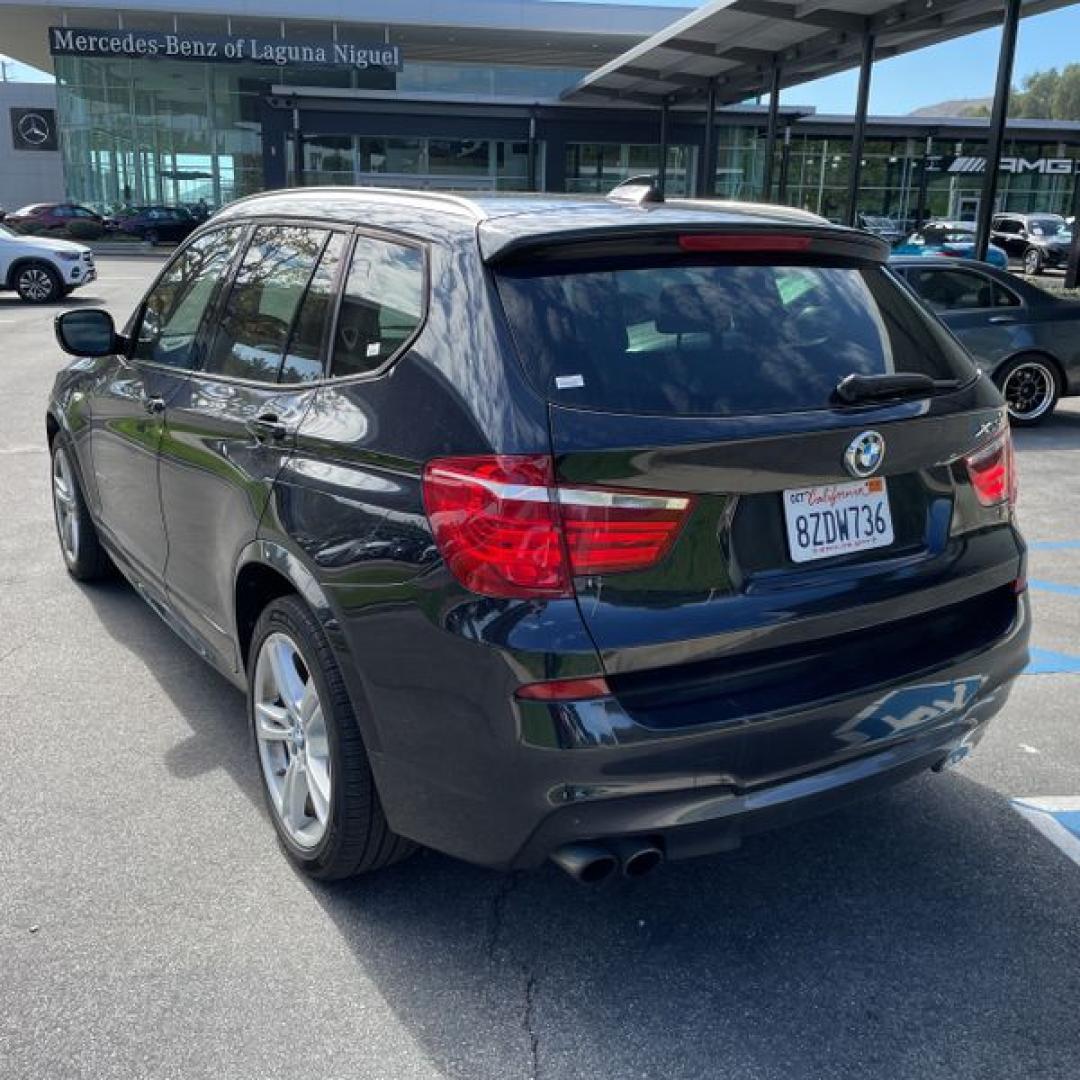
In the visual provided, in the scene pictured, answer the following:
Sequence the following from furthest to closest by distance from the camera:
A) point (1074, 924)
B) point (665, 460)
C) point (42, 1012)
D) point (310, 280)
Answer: point (310, 280) < point (1074, 924) < point (42, 1012) < point (665, 460)

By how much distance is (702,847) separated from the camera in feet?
7.91

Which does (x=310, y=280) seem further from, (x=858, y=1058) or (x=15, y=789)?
(x=858, y=1058)

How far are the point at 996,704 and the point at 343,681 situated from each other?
1.75 meters

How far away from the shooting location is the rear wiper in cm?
263

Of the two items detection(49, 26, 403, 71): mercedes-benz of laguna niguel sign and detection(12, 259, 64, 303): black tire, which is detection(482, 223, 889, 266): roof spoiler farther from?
detection(49, 26, 403, 71): mercedes-benz of laguna niguel sign

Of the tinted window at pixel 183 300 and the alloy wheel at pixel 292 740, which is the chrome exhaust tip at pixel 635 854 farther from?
the tinted window at pixel 183 300

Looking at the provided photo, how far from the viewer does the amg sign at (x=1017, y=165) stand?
164 feet

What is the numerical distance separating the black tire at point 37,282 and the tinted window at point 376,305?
19986 millimetres

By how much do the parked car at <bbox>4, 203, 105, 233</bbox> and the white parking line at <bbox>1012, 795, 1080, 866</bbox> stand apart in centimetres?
4208

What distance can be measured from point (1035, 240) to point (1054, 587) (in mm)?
34704

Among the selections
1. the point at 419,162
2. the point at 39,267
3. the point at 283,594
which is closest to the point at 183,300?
the point at 283,594

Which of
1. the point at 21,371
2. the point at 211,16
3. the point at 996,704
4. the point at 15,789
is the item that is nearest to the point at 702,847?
the point at 996,704

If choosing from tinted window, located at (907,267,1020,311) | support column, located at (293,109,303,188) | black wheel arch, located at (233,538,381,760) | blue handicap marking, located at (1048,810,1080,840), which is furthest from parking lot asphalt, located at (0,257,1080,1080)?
support column, located at (293,109,303,188)

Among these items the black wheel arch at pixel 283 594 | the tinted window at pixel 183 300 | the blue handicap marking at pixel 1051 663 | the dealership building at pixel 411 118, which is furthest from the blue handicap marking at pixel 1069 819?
the dealership building at pixel 411 118
